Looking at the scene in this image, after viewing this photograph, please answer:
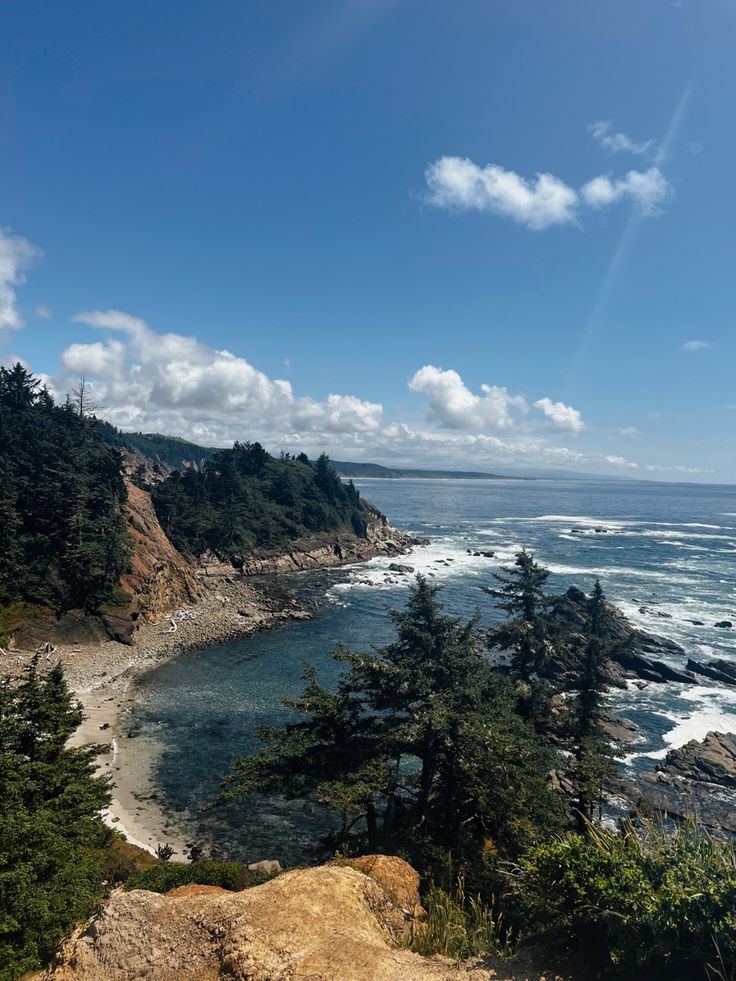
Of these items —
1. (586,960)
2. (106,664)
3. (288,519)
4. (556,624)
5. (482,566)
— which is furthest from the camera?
(288,519)

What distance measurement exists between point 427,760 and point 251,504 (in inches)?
3730

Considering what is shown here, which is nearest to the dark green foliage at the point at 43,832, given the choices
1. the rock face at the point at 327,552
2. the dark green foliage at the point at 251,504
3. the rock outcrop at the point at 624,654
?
the rock outcrop at the point at 624,654

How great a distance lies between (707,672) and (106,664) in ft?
210

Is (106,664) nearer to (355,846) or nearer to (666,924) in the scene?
(355,846)

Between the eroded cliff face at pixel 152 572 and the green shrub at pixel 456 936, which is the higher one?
the green shrub at pixel 456 936

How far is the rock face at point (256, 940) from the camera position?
9938mm

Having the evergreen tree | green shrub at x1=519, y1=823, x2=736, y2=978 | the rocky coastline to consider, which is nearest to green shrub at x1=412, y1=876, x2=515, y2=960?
green shrub at x1=519, y1=823, x2=736, y2=978

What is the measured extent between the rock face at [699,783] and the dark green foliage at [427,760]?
50.8ft

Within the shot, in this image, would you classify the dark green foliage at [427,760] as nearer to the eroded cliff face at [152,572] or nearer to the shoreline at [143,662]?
the shoreline at [143,662]

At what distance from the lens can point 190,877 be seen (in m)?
19.0

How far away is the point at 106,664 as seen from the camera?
168 feet

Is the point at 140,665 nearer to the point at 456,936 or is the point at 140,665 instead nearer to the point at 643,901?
A: the point at 456,936

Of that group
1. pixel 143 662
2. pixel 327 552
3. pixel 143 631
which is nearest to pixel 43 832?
pixel 143 662

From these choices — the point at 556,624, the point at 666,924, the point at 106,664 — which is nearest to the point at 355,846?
the point at 666,924
